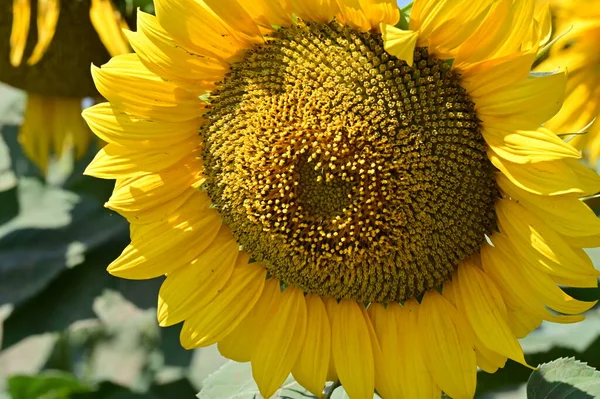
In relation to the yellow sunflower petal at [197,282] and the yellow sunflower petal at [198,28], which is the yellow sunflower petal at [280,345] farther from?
the yellow sunflower petal at [198,28]

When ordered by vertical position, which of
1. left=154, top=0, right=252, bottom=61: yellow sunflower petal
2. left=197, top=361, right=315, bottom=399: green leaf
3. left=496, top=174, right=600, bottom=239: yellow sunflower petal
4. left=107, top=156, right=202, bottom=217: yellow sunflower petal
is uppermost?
left=154, top=0, right=252, bottom=61: yellow sunflower petal

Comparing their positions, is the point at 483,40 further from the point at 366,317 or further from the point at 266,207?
the point at 366,317

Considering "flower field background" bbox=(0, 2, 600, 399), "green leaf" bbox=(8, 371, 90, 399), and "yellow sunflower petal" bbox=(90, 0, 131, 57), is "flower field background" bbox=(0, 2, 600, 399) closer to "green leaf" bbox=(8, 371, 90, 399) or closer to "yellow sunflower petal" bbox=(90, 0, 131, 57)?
"green leaf" bbox=(8, 371, 90, 399)

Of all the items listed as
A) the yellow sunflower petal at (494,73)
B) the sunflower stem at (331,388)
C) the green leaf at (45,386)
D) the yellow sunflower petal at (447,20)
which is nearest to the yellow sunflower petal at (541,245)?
the yellow sunflower petal at (494,73)

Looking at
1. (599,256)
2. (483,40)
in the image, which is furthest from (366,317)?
(599,256)

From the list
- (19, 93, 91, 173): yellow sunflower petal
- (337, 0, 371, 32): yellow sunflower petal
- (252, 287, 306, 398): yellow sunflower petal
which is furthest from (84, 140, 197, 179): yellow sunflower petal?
(19, 93, 91, 173): yellow sunflower petal

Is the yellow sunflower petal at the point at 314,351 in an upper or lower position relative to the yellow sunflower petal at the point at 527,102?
lower

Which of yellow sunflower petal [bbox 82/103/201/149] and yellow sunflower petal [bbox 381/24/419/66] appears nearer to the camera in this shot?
yellow sunflower petal [bbox 381/24/419/66]
